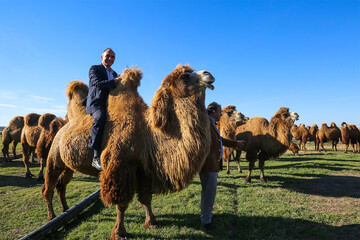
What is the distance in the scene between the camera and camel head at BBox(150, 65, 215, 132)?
315 centimetres

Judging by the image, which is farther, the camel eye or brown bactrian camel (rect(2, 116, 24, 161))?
brown bactrian camel (rect(2, 116, 24, 161))

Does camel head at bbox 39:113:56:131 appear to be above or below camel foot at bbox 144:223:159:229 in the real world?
above

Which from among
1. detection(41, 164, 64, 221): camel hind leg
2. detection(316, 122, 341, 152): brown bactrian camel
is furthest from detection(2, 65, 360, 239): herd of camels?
detection(316, 122, 341, 152): brown bactrian camel

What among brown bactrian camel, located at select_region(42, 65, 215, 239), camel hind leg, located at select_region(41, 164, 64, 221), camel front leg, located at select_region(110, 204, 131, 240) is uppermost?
brown bactrian camel, located at select_region(42, 65, 215, 239)

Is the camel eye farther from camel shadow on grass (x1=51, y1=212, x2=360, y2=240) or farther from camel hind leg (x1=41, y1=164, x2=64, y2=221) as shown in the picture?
camel hind leg (x1=41, y1=164, x2=64, y2=221)

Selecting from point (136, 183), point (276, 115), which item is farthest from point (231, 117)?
point (136, 183)

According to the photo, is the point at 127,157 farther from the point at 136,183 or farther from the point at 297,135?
the point at 297,135

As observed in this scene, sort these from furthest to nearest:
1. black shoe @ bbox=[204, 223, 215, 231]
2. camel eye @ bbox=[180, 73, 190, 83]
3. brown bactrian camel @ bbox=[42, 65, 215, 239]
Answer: black shoe @ bbox=[204, 223, 215, 231] < camel eye @ bbox=[180, 73, 190, 83] < brown bactrian camel @ bbox=[42, 65, 215, 239]

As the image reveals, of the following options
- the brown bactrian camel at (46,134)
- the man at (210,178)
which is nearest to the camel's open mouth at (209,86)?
the man at (210,178)

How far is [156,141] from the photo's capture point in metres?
3.25

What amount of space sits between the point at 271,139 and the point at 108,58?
7669mm

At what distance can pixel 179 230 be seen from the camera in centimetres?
426

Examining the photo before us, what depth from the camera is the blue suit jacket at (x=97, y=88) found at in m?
3.63

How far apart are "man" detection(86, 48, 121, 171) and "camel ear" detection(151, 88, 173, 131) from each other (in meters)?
0.93
